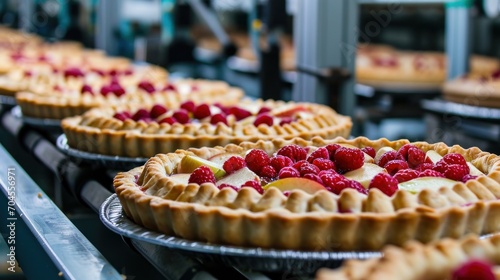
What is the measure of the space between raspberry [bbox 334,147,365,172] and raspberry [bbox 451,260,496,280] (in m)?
0.69

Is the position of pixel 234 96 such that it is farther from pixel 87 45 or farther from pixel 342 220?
pixel 87 45

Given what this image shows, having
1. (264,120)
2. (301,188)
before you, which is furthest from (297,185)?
(264,120)

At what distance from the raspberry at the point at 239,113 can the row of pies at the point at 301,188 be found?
0.07m

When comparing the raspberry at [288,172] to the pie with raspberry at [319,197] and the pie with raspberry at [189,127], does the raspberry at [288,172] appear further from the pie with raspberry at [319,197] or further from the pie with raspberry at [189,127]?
the pie with raspberry at [189,127]

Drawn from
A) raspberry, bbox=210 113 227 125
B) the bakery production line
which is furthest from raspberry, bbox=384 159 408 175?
raspberry, bbox=210 113 227 125

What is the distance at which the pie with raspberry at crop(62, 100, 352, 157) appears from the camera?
7.14 feet

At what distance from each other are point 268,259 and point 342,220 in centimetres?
13

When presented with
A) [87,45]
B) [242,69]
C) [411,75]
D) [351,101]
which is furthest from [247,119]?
[87,45]

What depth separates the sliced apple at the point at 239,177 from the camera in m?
1.55

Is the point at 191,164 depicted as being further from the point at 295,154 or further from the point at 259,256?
the point at 259,256

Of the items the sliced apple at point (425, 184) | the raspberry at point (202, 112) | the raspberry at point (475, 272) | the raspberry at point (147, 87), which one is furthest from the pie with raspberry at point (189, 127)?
the raspberry at point (475, 272)

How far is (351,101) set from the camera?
336 centimetres

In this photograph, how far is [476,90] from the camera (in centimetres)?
350

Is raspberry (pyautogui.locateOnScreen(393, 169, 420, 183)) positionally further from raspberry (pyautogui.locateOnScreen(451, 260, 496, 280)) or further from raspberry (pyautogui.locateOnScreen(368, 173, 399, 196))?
raspberry (pyautogui.locateOnScreen(451, 260, 496, 280))
